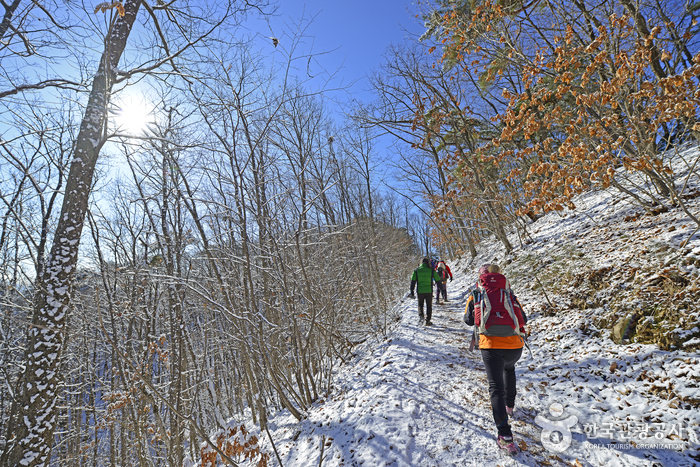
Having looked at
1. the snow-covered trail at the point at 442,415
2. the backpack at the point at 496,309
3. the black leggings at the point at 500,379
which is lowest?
the snow-covered trail at the point at 442,415

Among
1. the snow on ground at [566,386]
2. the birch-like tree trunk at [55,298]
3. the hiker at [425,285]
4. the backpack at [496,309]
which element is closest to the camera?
the snow on ground at [566,386]

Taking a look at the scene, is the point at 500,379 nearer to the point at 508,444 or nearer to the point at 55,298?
the point at 508,444

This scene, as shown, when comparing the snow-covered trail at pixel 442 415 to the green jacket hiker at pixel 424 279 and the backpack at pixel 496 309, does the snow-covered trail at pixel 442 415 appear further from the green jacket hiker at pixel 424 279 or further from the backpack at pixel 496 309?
the green jacket hiker at pixel 424 279

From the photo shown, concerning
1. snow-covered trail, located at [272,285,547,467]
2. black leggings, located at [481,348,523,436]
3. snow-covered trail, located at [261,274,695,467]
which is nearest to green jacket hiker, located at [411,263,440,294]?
snow-covered trail, located at [272,285,547,467]

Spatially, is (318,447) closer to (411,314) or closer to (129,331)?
(411,314)

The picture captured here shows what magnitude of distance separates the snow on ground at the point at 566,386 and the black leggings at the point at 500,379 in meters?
0.34

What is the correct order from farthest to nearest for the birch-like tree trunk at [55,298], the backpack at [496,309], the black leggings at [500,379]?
the birch-like tree trunk at [55,298]
the backpack at [496,309]
the black leggings at [500,379]

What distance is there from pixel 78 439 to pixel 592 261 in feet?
74.0

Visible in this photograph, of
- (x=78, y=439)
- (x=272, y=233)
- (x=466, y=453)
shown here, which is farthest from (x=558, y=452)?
(x=78, y=439)


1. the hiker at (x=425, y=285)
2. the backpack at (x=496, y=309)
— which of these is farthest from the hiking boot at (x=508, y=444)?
the hiker at (x=425, y=285)

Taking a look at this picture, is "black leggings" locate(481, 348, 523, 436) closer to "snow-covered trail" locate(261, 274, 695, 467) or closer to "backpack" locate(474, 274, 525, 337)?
"backpack" locate(474, 274, 525, 337)

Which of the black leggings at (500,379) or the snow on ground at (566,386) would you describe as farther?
the black leggings at (500,379)

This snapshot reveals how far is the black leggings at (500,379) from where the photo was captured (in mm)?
3046

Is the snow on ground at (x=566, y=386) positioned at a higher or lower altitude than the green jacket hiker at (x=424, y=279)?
lower
